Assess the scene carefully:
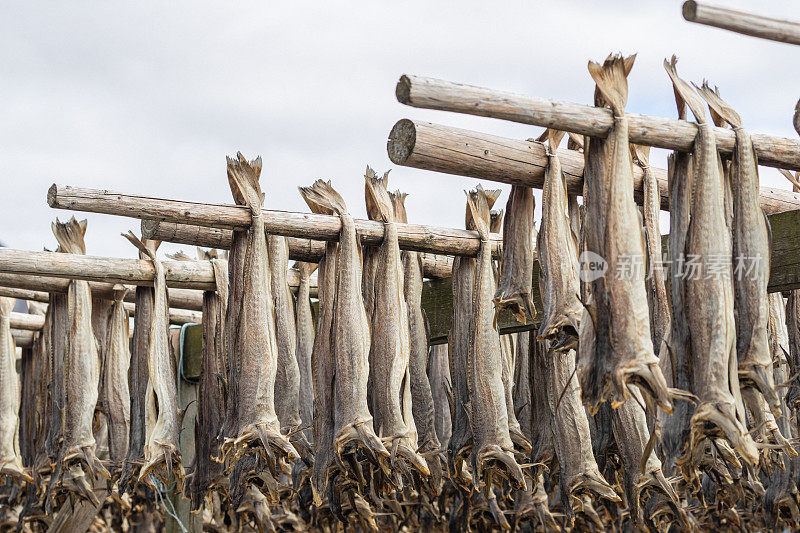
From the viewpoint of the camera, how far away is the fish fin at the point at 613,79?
2.84 m

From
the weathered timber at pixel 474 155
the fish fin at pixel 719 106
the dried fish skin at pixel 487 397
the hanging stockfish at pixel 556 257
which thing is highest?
the fish fin at pixel 719 106

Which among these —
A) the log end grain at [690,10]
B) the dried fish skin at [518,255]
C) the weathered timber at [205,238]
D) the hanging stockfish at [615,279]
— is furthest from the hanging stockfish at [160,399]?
the log end grain at [690,10]

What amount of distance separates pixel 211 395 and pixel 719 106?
2679mm

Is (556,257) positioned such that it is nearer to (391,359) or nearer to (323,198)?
(391,359)

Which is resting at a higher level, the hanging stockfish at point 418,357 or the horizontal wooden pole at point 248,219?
the horizontal wooden pole at point 248,219

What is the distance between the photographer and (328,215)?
12.8 ft

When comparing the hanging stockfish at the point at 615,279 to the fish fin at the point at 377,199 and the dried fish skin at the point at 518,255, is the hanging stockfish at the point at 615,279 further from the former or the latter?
the fish fin at the point at 377,199

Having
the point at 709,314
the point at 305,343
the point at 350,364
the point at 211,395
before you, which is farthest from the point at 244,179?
the point at 709,314

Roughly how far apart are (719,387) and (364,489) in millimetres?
1722

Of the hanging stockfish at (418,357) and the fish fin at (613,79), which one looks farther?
the hanging stockfish at (418,357)

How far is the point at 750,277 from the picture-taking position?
290cm

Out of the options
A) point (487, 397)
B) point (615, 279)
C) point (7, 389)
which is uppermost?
point (615, 279)

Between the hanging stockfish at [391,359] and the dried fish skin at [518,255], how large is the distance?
0.55 metres

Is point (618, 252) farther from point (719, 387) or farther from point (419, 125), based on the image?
point (419, 125)
